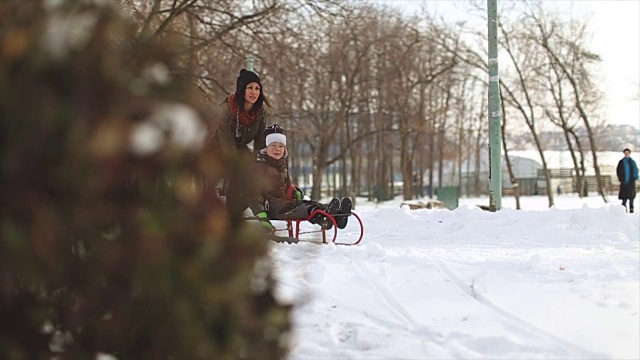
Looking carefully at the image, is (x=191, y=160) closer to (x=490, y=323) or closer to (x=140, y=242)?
(x=140, y=242)

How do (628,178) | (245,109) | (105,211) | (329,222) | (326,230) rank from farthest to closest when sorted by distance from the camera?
(628,178), (326,230), (329,222), (245,109), (105,211)

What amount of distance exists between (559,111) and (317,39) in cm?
1673

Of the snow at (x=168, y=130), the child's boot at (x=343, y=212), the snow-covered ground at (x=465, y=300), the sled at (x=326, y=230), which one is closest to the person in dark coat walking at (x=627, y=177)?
the snow-covered ground at (x=465, y=300)

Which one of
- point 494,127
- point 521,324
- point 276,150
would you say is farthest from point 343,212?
point 494,127

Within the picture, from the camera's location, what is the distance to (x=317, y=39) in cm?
1959

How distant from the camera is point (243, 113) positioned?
737 centimetres

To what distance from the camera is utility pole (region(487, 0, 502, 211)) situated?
11648mm

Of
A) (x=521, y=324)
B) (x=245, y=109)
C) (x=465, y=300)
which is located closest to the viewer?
(x=521, y=324)

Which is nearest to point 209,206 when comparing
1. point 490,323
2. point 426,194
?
point 490,323

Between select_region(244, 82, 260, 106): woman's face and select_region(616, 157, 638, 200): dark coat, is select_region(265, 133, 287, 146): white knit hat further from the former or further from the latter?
select_region(616, 157, 638, 200): dark coat

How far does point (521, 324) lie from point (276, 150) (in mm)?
4068

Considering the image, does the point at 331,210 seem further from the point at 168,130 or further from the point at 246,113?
the point at 168,130

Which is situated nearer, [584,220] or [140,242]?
[140,242]

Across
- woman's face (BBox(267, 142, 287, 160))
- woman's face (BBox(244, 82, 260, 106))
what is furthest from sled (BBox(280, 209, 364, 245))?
woman's face (BBox(244, 82, 260, 106))
